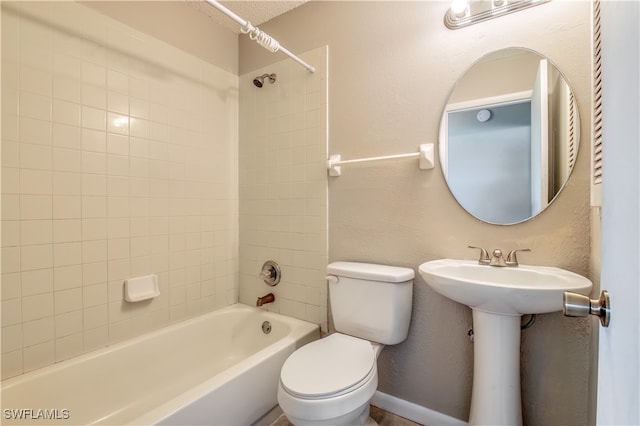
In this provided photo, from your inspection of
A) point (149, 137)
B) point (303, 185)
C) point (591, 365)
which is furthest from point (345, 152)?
point (591, 365)

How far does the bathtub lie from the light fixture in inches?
70.6

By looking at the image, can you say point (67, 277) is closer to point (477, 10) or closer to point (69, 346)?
point (69, 346)

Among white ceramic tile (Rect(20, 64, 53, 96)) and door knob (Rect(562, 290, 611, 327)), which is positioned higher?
white ceramic tile (Rect(20, 64, 53, 96))

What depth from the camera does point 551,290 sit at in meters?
0.95

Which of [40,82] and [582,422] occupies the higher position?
[40,82]

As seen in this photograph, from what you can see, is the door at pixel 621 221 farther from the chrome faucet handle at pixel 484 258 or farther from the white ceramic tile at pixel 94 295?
the white ceramic tile at pixel 94 295

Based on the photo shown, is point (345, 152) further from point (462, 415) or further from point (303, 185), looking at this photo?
point (462, 415)

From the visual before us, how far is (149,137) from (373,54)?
1370mm

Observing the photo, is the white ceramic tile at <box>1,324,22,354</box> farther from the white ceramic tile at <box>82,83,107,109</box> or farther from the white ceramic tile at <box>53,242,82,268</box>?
the white ceramic tile at <box>82,83,107,109</box>

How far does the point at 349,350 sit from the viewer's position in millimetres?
1373

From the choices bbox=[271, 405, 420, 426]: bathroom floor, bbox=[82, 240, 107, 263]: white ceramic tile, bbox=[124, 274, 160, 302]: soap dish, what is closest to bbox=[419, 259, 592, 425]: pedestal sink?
bbox=[271, 405, 420, 426]: bathroom floor

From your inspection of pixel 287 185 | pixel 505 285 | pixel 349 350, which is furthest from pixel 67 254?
pixel 505 285

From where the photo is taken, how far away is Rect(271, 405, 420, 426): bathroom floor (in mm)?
1505

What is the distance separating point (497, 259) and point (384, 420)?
1020mm
